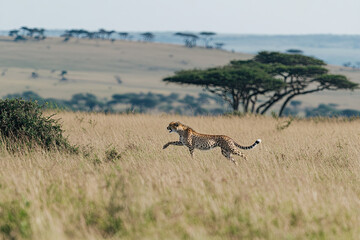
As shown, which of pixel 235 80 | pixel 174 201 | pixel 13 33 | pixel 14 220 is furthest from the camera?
pixel 13 33

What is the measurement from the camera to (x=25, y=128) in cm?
1214

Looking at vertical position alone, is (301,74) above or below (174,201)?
below

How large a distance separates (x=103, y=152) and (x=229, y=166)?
3107mm

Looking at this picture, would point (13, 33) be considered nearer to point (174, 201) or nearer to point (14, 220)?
point (14, 220)

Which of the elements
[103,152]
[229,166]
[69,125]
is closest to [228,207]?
[229,166]

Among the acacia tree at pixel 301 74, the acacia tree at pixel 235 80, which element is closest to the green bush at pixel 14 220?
the acacia tree at pixel 235 80

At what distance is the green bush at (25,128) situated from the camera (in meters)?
12.1

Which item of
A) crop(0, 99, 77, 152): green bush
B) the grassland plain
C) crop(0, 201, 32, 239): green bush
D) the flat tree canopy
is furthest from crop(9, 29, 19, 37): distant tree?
crop(0, 201, 32, 239): green bush

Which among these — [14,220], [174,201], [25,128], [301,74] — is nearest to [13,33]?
[301,74]

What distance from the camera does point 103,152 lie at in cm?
1199

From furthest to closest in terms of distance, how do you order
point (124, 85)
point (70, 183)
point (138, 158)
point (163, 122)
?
point (124, 85), point (163, 122), point (138, 158), point (70, 183)

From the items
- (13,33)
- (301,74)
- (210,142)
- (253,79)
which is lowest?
(13,33)

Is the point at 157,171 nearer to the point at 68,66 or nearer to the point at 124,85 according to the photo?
the point at 124,85

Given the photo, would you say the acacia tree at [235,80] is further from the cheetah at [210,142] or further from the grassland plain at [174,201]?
the grassland plain at [174,201]
